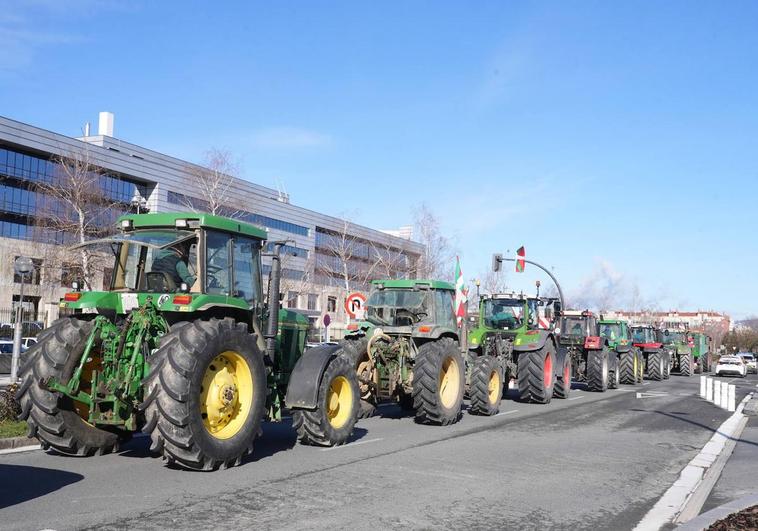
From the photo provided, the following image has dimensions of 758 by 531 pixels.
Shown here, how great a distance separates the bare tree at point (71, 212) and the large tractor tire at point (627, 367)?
21642 mm

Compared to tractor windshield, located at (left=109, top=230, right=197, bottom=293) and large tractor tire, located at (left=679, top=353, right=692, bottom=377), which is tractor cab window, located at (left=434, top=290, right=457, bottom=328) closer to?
tractor windshield, located at (left=109, top=230, right=197, bottom=293)

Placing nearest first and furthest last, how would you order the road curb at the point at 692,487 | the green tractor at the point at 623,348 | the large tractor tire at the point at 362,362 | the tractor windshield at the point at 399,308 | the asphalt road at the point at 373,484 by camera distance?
1. the asphalt road at the point at 373,484
2. the road curb at the point at 692,487
3. the large tractor tire at the point at 362,362
4. the tractor windshield at the point at 399,308
5. the green tractor at the point at 623,348

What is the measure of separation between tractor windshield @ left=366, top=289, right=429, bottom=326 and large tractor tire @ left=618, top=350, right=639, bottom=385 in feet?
57.5

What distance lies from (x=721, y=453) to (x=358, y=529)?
25.0 ft

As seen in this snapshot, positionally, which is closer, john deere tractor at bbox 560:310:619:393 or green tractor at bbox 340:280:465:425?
green tractor at bbox 340:280:465:425

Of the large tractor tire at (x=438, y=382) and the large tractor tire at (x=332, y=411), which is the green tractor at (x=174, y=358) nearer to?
the large tractor tire at (x=332, y=411)

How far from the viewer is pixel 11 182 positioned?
4347 centimetres

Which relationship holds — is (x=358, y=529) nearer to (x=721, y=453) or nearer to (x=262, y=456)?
(x=262, y=456)

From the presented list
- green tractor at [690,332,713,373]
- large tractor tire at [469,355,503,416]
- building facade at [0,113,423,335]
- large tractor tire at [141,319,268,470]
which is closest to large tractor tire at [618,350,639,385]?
building facade at [0,113,423,335]

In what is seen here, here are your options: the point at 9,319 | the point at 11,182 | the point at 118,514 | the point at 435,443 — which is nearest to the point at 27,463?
the point at 118,514

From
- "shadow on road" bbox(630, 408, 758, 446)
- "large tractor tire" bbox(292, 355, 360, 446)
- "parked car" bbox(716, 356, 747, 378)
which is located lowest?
"parked car" bbox(716, 356, 747, 378)

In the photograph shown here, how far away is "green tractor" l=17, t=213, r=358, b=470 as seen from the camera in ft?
25.4

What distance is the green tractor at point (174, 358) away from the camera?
25.4ft

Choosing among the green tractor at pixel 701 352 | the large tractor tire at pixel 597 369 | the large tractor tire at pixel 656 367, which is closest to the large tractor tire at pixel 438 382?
the large tractor tire at pixel 597 369
